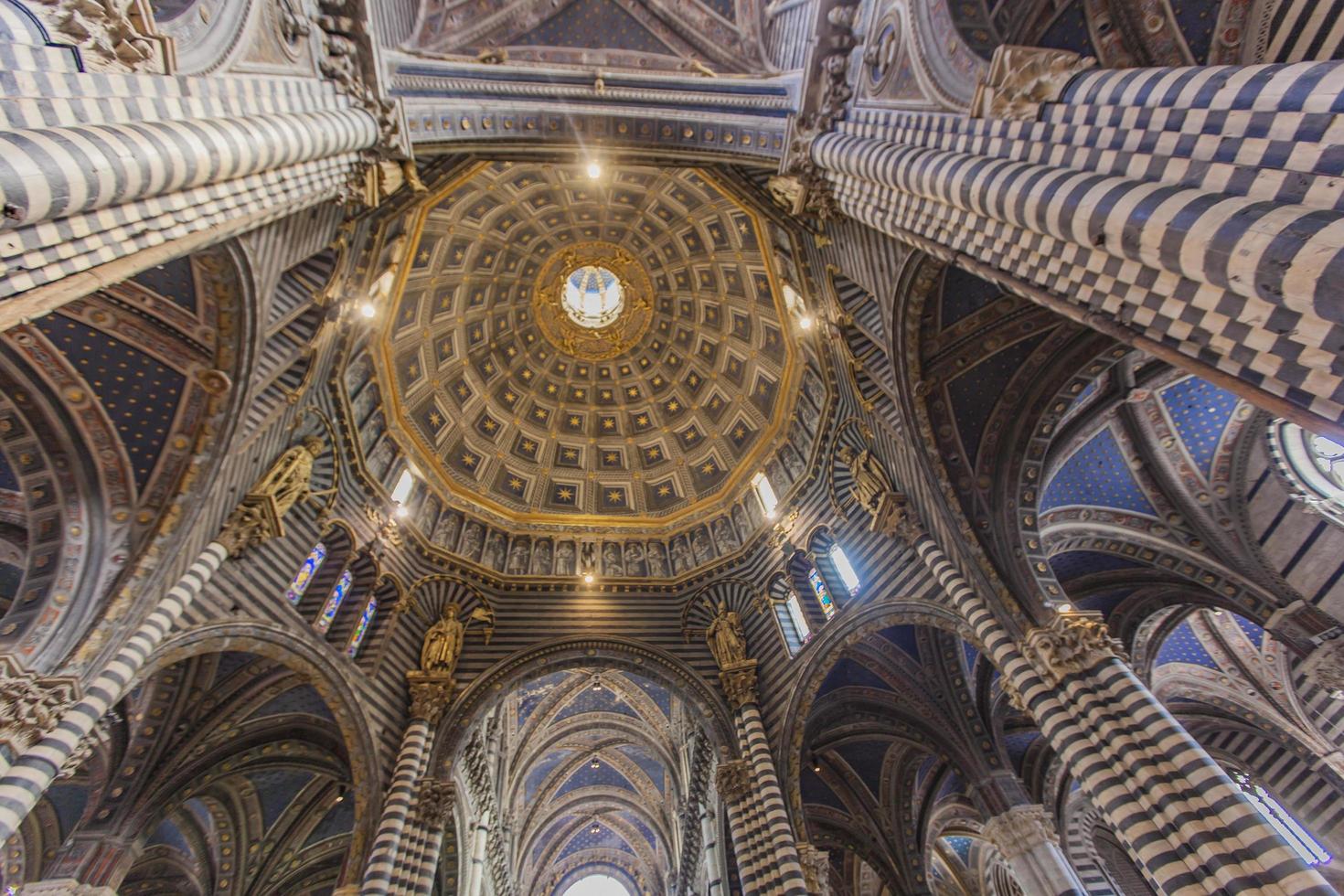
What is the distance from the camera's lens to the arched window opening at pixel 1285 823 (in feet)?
54.4

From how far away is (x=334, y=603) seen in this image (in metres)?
14.4

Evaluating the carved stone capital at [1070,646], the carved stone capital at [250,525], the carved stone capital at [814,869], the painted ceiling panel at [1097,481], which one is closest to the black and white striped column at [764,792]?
the carved stone capital at [814,869]

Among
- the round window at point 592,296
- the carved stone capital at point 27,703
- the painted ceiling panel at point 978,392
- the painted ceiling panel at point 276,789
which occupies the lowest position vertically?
the carved stone capital at point 27,703

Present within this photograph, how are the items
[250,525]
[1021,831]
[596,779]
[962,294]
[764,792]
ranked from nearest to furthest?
[250,525]
[962,294]
[1021,831]
[764,792]
[596,779]

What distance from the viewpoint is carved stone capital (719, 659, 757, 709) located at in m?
15.5

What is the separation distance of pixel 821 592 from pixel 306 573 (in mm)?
12530

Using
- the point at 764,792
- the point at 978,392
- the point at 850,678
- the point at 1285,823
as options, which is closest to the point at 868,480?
the point at 978,392

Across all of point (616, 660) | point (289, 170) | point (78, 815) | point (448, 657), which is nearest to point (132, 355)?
point (289, 170)

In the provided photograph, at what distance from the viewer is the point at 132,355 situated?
34.1 feet

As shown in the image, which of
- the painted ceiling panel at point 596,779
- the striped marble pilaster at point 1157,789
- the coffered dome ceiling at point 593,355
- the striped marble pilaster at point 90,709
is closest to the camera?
the striped marble pilaster at point 1157,789

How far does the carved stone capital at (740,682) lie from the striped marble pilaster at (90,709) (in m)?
11.5

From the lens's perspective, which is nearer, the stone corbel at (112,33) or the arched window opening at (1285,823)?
the stone corbel at (112,33)

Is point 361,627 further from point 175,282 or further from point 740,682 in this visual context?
point 740,682

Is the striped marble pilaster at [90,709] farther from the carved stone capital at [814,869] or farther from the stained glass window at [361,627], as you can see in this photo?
the carved stone capital at [814,869]
